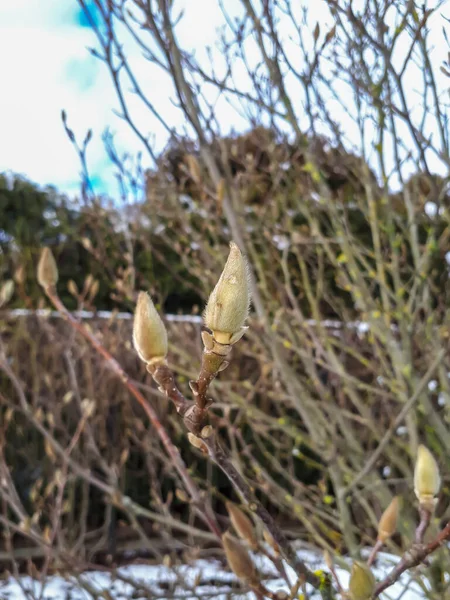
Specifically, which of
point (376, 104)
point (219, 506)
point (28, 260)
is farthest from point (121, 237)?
point (376, 104)

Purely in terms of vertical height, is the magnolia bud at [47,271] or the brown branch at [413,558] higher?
the magnolia bud at [47,271]

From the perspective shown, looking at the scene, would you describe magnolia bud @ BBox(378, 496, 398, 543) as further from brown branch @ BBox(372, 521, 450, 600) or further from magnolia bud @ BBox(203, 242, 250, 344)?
magnolia bud @ BBox(203, 242, 250, 344)

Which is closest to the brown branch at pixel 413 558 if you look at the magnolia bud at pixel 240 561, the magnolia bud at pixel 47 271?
the magnolia bud at pixel 240 561

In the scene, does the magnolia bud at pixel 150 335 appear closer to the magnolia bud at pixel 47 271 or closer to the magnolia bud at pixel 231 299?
the magnolia bud at pixel 231 299

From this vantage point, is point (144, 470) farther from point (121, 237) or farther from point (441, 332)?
point (441, 332)

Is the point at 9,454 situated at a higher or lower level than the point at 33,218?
lower

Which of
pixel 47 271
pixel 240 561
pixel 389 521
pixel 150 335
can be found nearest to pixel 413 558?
pixel 389 521

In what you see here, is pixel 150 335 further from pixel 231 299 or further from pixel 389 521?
pixel 389 521
